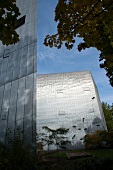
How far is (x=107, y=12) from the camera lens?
3059mm

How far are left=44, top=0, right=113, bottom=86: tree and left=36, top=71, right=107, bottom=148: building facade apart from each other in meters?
17.0

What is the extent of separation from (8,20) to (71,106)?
20.1 m

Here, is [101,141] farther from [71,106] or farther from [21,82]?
[21,82]

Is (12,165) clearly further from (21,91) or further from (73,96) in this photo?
(73,96)

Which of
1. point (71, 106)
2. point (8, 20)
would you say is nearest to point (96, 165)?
point (8, 20)

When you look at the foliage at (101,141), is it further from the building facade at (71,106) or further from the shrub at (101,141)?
the building facade at (71,106)

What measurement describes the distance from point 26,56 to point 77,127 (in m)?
12.8

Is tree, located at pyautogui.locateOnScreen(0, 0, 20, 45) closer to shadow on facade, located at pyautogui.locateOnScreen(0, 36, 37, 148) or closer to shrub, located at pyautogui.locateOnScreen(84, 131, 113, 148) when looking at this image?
shadow on facade, located at pyautogui.locateOnScreen(0, 36, 37, 148)

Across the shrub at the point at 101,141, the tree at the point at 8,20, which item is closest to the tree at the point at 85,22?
the tree at the point at 8,20

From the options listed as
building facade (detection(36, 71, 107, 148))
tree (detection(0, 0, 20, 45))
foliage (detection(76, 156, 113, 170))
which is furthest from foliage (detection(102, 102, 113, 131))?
tree (detection(0, 0, 20, 45))

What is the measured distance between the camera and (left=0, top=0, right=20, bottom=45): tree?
241cm

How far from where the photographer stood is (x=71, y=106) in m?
22.0

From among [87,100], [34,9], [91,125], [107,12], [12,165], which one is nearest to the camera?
[107,12]

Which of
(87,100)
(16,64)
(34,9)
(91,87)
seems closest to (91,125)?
(87,100)
